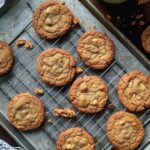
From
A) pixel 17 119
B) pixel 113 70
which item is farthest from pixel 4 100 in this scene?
pixel 113 70

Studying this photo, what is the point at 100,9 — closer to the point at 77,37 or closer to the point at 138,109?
the point at 77,37

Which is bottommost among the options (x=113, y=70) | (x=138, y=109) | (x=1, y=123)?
(x=138, y=109)

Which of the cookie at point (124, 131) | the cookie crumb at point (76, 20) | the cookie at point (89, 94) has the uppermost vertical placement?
the cookie crumb at point (76, 20)

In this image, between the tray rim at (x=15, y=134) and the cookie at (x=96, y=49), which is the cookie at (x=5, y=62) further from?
the cookie at (x=96, y=49)

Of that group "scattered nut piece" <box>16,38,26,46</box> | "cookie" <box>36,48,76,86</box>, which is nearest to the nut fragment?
"cookie" <box>36,48,76,86</box>

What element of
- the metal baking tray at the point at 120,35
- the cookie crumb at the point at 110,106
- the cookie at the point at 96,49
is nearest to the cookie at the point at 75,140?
the cookie crumb at the point at 110,106

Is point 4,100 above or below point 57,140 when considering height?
above

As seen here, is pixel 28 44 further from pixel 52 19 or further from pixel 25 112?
pixel 25 112
